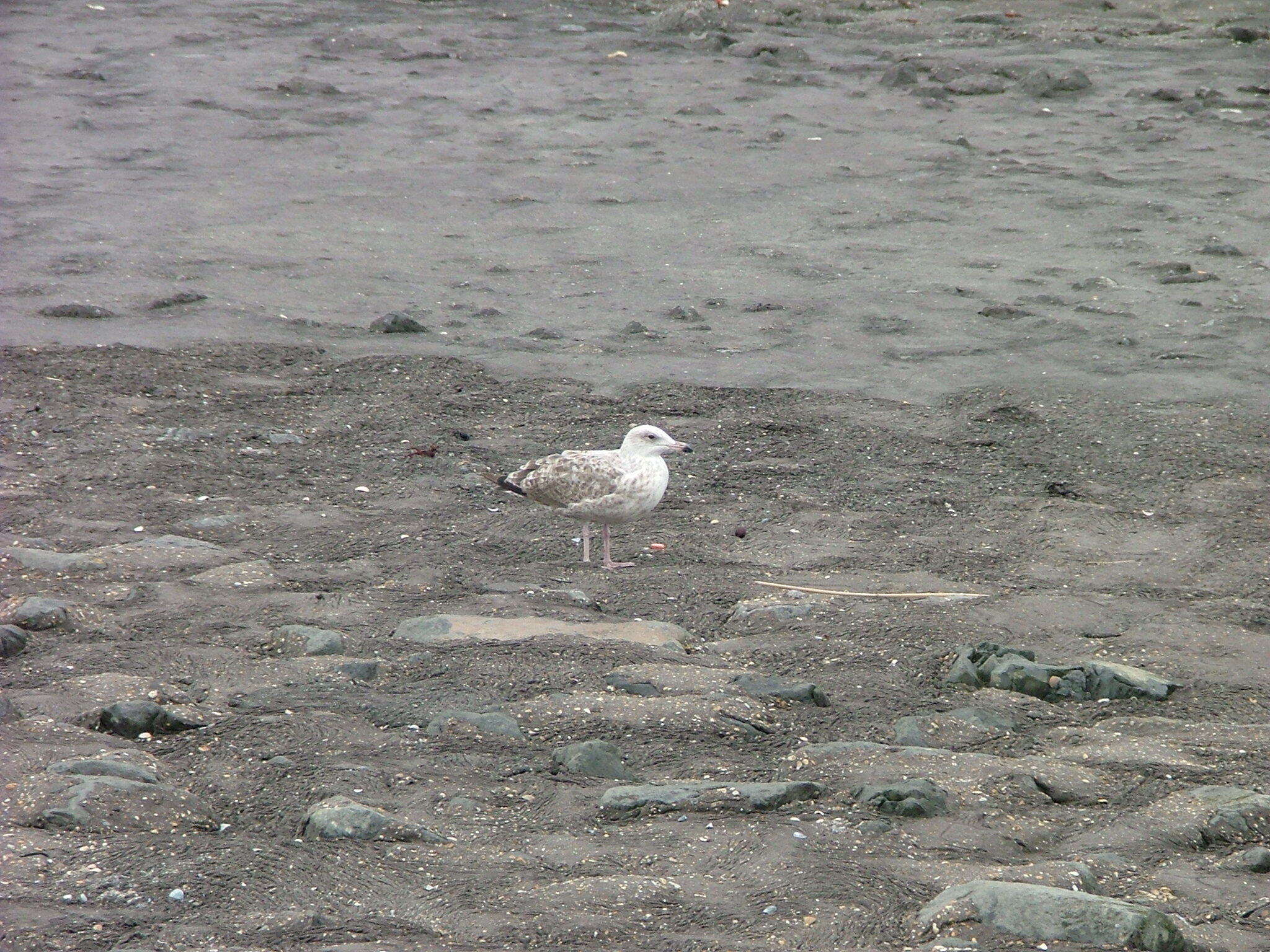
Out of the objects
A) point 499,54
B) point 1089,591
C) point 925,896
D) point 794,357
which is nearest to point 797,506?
point 1089,591

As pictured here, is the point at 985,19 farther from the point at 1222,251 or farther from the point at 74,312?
the point at 74,312

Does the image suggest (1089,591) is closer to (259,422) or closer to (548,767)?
Answer: (548,767)

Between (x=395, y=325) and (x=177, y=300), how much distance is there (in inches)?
59.9

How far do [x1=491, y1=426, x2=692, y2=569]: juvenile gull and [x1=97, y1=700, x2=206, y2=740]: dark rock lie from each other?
2.34 m

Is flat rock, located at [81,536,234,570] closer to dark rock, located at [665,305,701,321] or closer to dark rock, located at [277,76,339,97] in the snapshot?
dark rock, located at [665,305,701,321]

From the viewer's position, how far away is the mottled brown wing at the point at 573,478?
6.50 m

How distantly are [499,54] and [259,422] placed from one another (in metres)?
9.93

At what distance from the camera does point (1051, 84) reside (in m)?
15.6

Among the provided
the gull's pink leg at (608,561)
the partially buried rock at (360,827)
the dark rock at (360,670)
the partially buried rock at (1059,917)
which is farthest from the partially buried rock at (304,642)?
the partially buried rock at (1059,917)

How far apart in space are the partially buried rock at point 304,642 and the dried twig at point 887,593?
1913mm

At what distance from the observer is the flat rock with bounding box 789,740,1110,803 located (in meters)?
4.45

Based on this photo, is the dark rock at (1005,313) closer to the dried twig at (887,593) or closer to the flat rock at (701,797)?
the dried twig at (887,593)

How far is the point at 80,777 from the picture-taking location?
407 cm

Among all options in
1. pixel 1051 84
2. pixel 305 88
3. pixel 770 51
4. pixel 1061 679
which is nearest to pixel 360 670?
pixel 1061 679
